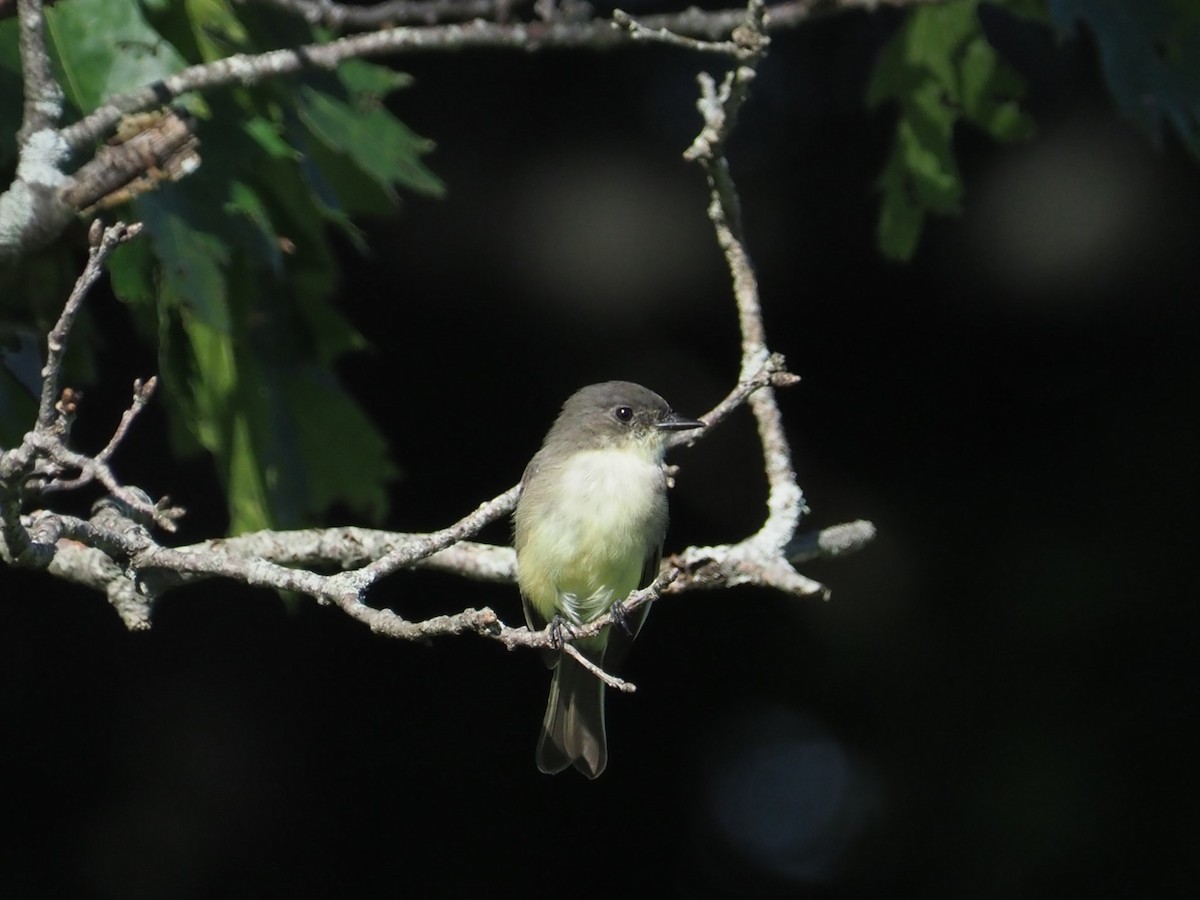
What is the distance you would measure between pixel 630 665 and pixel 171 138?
3648mm

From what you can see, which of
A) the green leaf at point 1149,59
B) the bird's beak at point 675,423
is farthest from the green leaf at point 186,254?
the green leaf at point 1149,59

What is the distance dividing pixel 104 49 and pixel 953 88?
221 cm

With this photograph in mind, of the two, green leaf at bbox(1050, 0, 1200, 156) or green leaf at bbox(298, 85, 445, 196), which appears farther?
green leaf at bbox(1050, 0, 1200, 156)

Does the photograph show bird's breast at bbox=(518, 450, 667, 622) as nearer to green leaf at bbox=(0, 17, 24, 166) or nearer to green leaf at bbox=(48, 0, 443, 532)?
green leaf at bbox=(48, 0, 443, 532)

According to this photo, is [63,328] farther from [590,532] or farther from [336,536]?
[590,532]

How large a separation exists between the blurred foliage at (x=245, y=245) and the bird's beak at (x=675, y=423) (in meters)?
0.96

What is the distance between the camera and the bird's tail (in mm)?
4543

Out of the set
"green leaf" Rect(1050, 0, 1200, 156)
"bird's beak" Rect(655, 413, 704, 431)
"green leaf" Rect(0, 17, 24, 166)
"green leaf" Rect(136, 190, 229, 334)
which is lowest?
"green leaf" Rect(136, 190, 229, 334)

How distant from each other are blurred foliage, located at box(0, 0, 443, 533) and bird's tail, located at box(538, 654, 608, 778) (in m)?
1.05

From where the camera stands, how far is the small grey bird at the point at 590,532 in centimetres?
436

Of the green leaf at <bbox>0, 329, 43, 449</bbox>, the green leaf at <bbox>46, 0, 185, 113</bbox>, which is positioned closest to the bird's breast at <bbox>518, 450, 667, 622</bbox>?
the green leaf at <bbox>0, 329, 43, 449</bbox>

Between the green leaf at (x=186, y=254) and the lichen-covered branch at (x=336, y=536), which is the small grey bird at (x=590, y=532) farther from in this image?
the green leaf at (x=186, y=254)

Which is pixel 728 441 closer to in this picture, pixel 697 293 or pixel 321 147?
pixel 697 293

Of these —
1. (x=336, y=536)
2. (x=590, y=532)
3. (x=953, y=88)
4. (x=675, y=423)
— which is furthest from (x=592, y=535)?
(x=953, y=88)
